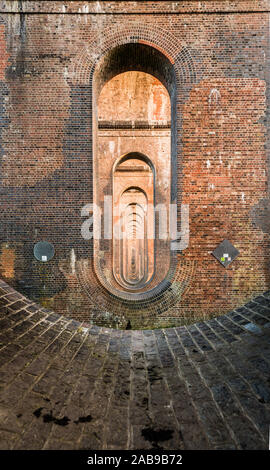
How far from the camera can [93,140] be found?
7.20 m

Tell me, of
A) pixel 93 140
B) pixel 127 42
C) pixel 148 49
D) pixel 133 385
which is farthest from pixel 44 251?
pixel 148 49

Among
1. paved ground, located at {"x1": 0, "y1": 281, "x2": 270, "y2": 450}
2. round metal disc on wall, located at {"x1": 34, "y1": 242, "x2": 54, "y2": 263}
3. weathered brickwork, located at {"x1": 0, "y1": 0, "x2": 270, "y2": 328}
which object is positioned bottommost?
paved ground, located at {"x1": 0, "y1": 281, "x2": 270, "y2": 450}

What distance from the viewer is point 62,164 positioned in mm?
7145

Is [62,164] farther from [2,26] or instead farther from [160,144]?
[160,144]

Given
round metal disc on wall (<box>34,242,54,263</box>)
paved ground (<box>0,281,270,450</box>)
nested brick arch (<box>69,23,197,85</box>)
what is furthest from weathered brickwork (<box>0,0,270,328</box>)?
paved ground (<box>0,281,270,450</box>)

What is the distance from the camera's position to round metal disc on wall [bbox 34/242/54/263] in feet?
23.3

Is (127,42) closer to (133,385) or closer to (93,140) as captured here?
(93,140)

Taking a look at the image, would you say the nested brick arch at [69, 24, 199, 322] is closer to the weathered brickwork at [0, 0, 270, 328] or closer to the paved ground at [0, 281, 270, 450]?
the weathered brickwork at [0, 0, 270, 328]

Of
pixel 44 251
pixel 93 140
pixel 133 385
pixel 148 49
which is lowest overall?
pixel 133 385

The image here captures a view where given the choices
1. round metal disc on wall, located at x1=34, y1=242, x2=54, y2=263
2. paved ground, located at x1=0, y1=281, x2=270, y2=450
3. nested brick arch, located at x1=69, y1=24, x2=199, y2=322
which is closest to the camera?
paved ground, located at x1=0, y1=281, x2=270, y2=450

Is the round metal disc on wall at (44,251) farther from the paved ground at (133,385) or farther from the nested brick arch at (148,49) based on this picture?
the paved ground at (133,385)

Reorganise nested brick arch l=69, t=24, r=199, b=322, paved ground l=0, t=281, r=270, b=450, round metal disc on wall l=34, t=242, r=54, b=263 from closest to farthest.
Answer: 1. paved ground l=0, t=281, r=270, b=450
2. nested brick arch l=69, t=24, r=199, b=322
3. round metal disc on wall l=34, t=242, r=54, b=263

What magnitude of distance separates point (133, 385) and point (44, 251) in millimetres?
5303

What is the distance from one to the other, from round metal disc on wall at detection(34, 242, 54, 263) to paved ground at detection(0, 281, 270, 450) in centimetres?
361
